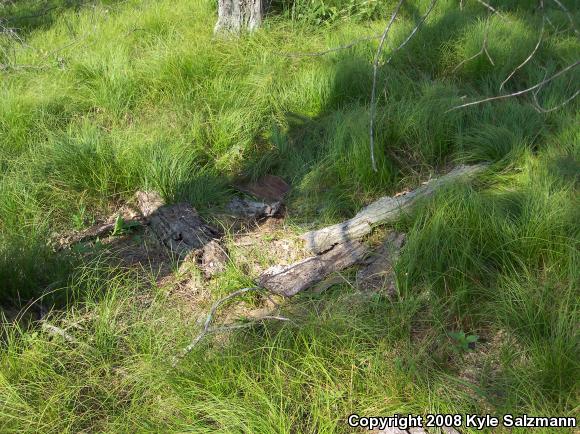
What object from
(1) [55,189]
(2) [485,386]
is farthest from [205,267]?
(2) [485,386]

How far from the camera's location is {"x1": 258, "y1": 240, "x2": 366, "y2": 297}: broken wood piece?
283cm

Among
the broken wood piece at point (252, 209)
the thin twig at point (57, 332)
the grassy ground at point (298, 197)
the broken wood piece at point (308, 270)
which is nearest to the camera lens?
the grassy ground at point (298, 197)

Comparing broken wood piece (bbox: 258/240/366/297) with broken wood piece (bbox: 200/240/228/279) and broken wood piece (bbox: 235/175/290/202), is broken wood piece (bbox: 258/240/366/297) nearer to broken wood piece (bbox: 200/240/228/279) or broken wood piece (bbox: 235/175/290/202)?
broken wood piece (bbox: 200/240/228/279)

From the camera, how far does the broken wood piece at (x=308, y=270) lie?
9.27 ft

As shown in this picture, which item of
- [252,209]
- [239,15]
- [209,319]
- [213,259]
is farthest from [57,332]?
[239,15]

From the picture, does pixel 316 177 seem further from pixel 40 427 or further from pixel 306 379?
pixel 40 427

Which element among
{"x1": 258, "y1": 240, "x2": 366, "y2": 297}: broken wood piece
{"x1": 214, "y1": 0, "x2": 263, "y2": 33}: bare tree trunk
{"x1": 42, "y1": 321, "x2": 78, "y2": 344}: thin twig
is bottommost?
{"x1": 258, "y1": 240, "x2": 366, "y2": 297}: broken wood piece

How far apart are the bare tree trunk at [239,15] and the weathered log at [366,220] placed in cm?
266

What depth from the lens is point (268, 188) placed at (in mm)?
3764

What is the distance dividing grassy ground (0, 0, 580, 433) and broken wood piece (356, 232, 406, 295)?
0.09 metres

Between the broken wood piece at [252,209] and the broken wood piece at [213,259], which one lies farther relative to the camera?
the broken wood piece at [252,209]

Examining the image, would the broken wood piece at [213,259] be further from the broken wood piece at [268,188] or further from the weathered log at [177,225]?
the broken wood piece at [268,188]

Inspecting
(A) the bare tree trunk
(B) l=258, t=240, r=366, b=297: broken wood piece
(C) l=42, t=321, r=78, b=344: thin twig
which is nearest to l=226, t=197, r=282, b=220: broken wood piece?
(B) l=258, t=240, r=366, b=297: broken wood piece

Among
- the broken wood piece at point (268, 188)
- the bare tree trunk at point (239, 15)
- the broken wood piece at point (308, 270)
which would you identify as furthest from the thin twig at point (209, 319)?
the bare tree trunk at point (239, 15)
